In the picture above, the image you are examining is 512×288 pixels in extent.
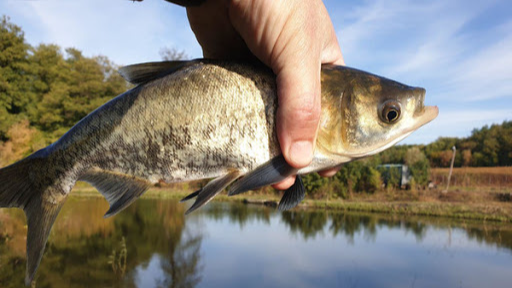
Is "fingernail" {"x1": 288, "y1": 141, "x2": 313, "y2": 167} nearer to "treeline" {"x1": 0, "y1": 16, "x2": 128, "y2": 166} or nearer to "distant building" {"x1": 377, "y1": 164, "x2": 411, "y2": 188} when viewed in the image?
"distant building" {"x1": 377, "y1": 164, "x2": 411, "y2": 188}

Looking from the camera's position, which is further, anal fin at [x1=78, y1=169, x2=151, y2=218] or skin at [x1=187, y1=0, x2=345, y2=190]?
anal fin at [x1=78, y1=169, x2=151, y2=218]

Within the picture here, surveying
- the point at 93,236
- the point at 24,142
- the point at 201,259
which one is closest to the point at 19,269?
the point at 93,236

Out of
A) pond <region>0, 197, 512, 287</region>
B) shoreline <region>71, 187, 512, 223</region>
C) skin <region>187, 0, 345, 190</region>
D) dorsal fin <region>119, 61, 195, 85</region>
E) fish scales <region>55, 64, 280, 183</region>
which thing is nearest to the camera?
skin <region>187, 0, 345, 190</region>

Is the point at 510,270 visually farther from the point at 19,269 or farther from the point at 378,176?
the point at 19,269

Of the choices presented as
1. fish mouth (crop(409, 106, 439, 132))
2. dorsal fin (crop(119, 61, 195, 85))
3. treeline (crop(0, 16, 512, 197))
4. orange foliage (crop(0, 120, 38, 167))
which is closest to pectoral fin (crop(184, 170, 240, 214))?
dorsal fin (crop(119, 61, 195, 85))

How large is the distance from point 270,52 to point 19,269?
24.2 m

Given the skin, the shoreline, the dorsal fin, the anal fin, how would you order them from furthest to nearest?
1. the shoreline
2. the dorsal fin
3. the anal fin
4. the skin

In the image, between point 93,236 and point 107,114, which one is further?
point 93,236

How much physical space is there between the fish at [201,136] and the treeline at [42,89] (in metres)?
45.2

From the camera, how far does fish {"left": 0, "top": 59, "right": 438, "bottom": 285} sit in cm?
225

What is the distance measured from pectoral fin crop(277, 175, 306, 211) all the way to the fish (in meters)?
0.32

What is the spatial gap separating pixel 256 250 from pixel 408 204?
18.4m

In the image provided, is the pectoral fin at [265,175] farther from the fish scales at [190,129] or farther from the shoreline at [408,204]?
the shoreline at [408,204]

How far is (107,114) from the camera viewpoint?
7.88 ft
